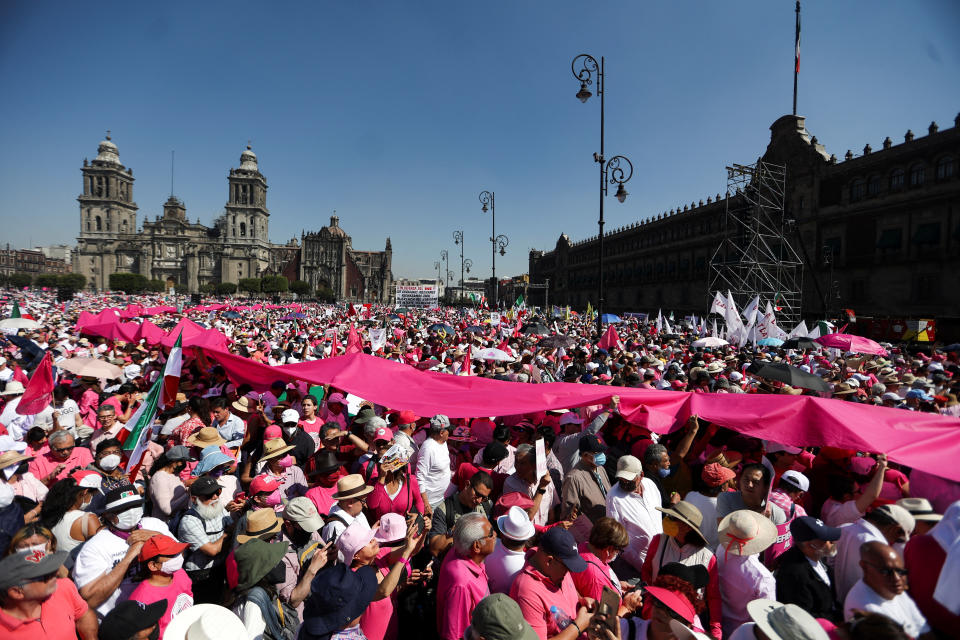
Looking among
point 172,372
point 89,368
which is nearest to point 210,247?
point 89,368

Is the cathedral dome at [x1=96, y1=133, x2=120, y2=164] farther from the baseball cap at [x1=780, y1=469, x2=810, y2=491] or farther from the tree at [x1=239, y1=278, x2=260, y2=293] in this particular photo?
the baseball cap at [x1=780, y1=469, x2=810, y2=491]

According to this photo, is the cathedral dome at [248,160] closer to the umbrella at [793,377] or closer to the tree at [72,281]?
the tree at [72,281]

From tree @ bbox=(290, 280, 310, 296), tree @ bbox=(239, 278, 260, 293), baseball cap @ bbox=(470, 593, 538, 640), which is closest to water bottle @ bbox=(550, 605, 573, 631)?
baseball cap @ bbox=(470, 593, 538, 640)

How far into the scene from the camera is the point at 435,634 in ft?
11.9

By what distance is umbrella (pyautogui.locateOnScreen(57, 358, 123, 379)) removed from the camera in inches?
316

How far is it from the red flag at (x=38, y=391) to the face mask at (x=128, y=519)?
192 inches

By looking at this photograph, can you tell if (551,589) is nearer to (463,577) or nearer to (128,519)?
(463,577)

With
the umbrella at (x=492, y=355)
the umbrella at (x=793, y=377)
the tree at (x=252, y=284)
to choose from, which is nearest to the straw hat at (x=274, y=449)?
the umbrella at (x=492, y=355)

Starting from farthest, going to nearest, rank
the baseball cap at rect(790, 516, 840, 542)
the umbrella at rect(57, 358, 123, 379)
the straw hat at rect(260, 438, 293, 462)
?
the umbrella at rect(57, 358, 123, 379)
the straw hat at rect(260, 438, 293, 462)
the baseball cap at rect(790, 516, 840, 542)

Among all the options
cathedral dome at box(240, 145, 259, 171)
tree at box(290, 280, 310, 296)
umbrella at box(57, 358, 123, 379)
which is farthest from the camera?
cathedral dome at box(240, 145, 259, 171)

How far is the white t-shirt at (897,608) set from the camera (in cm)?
229

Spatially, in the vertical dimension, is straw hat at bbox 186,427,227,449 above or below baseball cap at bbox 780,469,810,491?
below

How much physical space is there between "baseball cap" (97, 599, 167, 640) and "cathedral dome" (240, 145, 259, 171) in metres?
131

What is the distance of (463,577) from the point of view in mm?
2830
